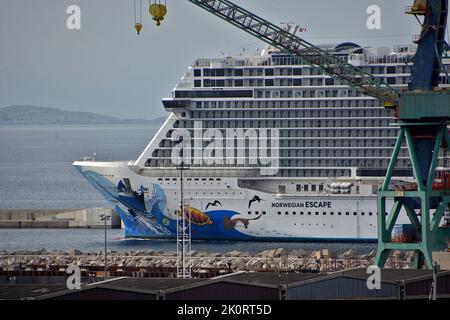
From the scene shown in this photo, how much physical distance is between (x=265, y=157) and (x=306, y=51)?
23.5 m

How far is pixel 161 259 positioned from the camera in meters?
68.6

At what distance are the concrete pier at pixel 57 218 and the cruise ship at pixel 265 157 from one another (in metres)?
10.3

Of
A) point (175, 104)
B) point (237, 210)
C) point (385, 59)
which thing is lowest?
point (237, 210)

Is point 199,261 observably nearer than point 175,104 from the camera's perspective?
Yes

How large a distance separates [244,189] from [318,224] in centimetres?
367

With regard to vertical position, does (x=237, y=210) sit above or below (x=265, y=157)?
below

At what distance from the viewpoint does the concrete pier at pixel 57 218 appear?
90688 millimetres

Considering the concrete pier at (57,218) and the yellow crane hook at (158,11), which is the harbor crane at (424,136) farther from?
the concrete pier at (57,218)

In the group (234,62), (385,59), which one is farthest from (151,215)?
(385,59)

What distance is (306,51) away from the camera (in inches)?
2208

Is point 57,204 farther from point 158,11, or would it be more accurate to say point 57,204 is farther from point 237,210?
point 158,11

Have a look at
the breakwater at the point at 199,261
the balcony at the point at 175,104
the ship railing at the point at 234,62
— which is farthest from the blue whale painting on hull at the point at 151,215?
the ship railing at the point at 234,62
